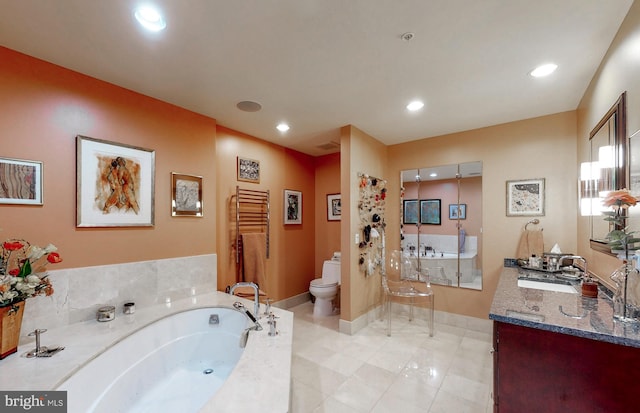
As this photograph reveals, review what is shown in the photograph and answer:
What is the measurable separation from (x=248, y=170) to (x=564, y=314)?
3330 millimetres

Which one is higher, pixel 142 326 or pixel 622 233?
pixel 622 233

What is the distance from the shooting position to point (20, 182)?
187 cm

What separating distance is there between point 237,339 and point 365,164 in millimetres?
2483

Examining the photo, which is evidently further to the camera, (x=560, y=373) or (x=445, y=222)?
(x=445, y=222)

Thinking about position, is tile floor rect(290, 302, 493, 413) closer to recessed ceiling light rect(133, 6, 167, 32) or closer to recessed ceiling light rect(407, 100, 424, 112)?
recessed ceiling light rect(407, 100, 424, 112)

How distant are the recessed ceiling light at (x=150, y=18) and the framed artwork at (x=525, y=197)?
3.58 metres

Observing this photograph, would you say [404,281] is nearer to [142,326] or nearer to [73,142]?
[142,326]

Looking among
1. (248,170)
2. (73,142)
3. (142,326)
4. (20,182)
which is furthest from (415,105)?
(20,182)

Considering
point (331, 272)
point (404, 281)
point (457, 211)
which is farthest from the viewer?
point (331, 272)

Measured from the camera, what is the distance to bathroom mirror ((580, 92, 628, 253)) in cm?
164

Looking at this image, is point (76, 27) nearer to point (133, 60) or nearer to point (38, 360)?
point (133, 60)

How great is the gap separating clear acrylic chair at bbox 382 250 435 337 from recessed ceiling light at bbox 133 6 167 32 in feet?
11.0

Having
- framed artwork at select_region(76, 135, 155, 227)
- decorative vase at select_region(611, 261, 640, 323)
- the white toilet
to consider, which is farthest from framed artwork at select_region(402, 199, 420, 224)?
framed artwork at select_region(76, 135, 155, 227)

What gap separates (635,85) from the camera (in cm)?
147
